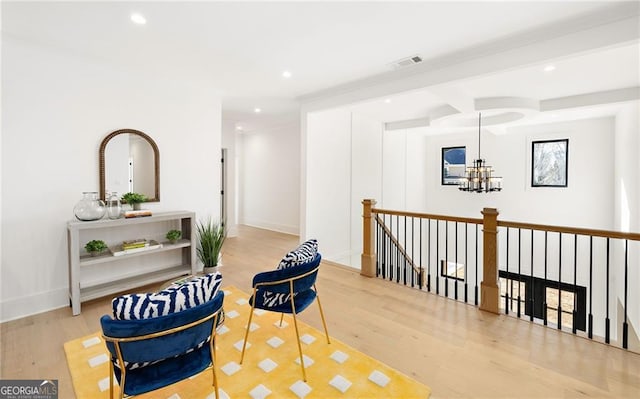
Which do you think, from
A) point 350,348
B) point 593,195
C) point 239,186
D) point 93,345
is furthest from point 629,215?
point 239,186

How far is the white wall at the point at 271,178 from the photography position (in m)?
7.18

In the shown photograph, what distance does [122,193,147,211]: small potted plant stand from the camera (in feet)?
11.5

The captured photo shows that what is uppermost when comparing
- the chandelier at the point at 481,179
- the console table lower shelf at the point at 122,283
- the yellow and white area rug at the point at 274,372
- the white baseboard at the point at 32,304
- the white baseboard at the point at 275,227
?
the chandelier at the point at 481,179

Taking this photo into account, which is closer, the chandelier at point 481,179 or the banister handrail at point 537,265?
the banister handrail at point 537,265

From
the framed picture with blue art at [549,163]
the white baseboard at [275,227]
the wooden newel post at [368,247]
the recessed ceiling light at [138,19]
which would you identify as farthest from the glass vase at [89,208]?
the framed picture with blue art at [549,163]

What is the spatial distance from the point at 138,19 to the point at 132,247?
2336 millimetres

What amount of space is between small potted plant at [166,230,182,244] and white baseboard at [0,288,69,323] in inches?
43.5

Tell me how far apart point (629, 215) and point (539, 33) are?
381 centimetres

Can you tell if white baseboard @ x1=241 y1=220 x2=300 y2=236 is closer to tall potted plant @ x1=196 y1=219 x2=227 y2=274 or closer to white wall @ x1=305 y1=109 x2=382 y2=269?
white wall @ x1=305 y1=109 x2=382 y2=269

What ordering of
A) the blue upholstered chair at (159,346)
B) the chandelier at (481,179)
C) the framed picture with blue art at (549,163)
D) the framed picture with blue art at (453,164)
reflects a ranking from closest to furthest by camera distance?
the blue upholstered chair at (159,346), the chandelier at (481,179), the framed picture with blue art at (549,163), the framed picture with blue art at (453,164)

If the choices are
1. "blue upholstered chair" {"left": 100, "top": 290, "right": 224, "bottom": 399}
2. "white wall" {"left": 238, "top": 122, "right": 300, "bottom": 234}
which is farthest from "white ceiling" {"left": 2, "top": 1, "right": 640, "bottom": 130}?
"white wall" {"left": 238, "top": 122, "right": 300, "bottom": 234}

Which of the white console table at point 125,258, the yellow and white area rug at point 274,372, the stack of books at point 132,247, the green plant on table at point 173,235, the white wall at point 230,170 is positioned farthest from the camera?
the white wall at point 230,170

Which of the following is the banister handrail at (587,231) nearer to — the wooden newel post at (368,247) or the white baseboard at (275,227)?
the wooden newel post at (368,247)

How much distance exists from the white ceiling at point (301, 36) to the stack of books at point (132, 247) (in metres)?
2.05
